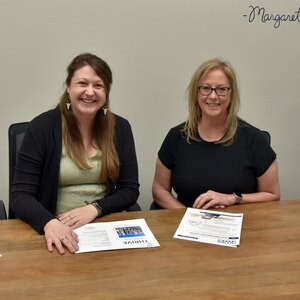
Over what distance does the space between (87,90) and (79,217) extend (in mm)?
538

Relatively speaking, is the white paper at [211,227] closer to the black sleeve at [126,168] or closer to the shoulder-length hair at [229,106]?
the black sleeve at [126,168]

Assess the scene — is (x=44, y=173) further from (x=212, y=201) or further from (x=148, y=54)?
(x=148, y=54)

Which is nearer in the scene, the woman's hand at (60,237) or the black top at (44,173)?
the woman's hand at (60,237)

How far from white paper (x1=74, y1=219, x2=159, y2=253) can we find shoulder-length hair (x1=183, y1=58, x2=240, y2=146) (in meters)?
0.62

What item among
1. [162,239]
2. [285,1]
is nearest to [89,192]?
[162,239]

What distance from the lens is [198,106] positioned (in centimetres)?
206

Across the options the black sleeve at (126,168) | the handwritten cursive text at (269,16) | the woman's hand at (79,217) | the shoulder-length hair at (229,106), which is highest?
the handwritten cursive text at (269,16)

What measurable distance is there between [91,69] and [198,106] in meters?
0.60

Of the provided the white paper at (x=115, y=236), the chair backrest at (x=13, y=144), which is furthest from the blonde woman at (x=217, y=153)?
the chair backrest at (x=13, y=144)

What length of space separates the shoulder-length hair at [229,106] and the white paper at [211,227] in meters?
0.42

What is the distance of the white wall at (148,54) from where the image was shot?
2.30 metres

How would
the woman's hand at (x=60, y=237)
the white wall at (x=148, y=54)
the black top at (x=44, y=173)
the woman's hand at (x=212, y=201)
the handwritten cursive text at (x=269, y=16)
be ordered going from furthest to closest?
the handwritten cursive text at (x=269, y=16), the white wall at (x=148, y=54), the woman's hand at (x=212, y=201), the black top at (x=44, y=173), the woman's hand at (x=60, y=237)

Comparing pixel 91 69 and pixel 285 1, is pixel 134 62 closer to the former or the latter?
pixel 91 69

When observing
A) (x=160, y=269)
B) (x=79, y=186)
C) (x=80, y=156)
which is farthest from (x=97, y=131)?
(x=160, y=269)
